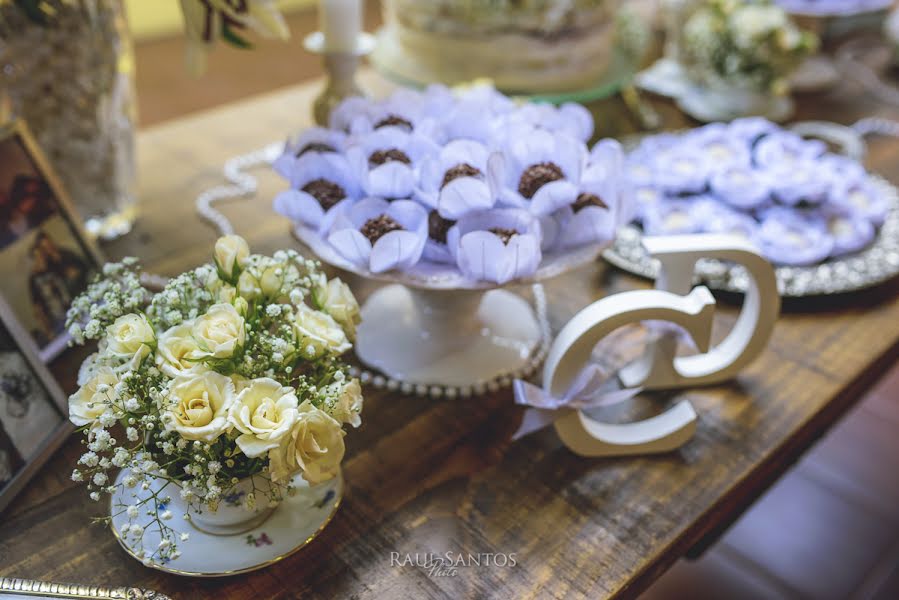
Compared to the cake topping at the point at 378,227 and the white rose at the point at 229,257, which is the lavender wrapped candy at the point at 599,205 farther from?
the white rose at the point at 229,257

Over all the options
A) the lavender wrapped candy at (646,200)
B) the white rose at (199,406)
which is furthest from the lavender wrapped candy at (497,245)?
the lavender wrapped candy at (646,200)

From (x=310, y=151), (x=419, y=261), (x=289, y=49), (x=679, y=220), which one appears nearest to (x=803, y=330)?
(x=679, y=220)

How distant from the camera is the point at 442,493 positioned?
2.30ft

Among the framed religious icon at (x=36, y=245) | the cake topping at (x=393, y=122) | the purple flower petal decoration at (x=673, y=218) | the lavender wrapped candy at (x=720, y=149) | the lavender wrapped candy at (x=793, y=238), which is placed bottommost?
the lavender wrapped candy at (x=793, y=238)

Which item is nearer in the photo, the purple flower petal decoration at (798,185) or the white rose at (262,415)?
the white rose at (262,415)

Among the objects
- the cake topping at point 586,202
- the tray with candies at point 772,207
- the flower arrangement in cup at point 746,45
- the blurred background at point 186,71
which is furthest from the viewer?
the blurred background at point 186,71

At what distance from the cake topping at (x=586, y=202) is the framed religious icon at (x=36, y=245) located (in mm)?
524

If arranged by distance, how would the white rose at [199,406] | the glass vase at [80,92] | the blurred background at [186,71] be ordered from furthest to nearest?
the blurred background at [186,71] → the glass vase at [80,92] → the white rose at [199,406]

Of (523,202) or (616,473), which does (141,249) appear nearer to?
(523,202)

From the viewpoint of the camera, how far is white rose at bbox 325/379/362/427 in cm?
58

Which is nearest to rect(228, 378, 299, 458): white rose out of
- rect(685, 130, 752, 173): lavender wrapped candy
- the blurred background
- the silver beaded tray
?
the silver beaded tray

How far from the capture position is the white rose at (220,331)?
0.55 m

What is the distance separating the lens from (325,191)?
29.4 inches

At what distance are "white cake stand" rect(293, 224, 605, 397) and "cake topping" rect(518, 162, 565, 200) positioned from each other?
112mm
